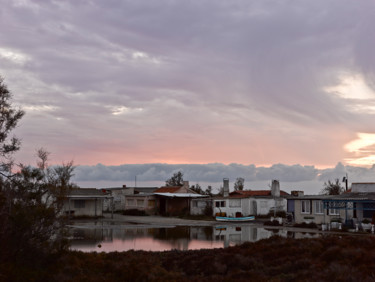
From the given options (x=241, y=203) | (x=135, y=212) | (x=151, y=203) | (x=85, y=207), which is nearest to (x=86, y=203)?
(x=85, y=207)

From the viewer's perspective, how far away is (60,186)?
1630 cm

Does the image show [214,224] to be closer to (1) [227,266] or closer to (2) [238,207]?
(2) [238,207]

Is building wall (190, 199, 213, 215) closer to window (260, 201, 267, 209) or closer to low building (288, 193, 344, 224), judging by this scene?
window (260, 201, 267, 209)

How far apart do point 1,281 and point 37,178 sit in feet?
14.1

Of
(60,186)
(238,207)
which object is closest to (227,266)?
(60,186)

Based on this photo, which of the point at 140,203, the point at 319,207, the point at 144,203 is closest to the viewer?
the point at 319,207

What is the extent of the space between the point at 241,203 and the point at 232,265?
3513 cm

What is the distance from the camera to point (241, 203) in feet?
170

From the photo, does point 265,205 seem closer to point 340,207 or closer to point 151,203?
point 340,207

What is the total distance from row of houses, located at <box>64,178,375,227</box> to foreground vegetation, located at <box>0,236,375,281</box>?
11.5m

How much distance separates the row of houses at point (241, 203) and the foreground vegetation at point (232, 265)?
37.9 ft

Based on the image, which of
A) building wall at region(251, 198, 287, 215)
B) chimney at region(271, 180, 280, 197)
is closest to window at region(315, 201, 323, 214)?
building wall at region(251, 198, 287, 215)

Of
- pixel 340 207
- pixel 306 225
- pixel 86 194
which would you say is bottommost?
pixel 306 225

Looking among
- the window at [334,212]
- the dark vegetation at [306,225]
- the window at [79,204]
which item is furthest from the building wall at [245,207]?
the window at [79,204]
